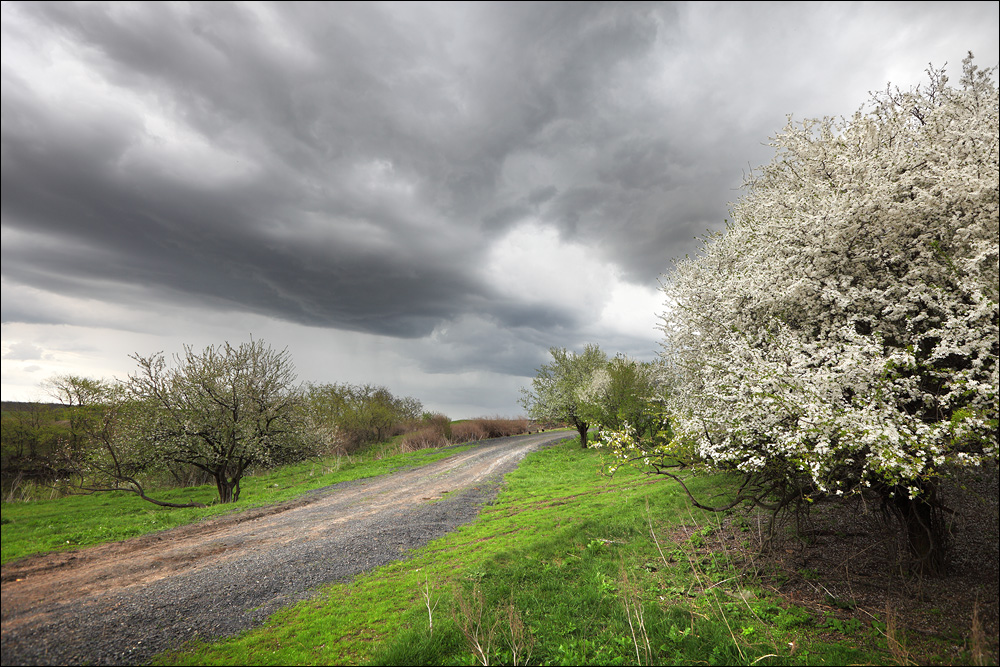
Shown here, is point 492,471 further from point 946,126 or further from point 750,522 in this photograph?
point 946,126

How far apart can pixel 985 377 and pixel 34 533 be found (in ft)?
41.3

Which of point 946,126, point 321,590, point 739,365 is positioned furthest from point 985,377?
point 321,590

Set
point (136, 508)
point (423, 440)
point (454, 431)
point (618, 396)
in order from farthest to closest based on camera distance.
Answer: point (454, 431) < point (423, 440) < point (618, 396) < point (136, 508)

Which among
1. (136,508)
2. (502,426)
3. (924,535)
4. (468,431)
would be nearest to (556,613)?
Answer: (924,535)

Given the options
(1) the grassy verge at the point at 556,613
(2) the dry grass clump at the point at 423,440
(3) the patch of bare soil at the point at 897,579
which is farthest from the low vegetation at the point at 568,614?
(2) the dry grass clump at the point at 423,440

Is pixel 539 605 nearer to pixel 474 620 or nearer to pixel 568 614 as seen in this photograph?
pixel 568 614

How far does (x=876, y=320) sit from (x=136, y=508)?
811 inches

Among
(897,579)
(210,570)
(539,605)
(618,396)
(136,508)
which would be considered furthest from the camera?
(618,396)

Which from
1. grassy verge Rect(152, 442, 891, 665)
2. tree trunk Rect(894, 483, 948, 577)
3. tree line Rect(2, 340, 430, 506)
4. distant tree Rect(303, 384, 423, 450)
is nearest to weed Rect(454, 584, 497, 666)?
grassy verge Rect(152, 442, 891, 665)

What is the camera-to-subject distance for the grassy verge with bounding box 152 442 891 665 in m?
6.48

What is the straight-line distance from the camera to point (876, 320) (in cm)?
791

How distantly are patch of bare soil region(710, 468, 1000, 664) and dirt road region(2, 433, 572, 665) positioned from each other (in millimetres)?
9449

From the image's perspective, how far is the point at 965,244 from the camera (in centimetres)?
707

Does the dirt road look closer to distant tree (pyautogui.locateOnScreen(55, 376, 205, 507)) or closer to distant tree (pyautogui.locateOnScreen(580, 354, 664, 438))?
distant tree (pyautogui.locateOnScreen(55, 376, 205, 507))
